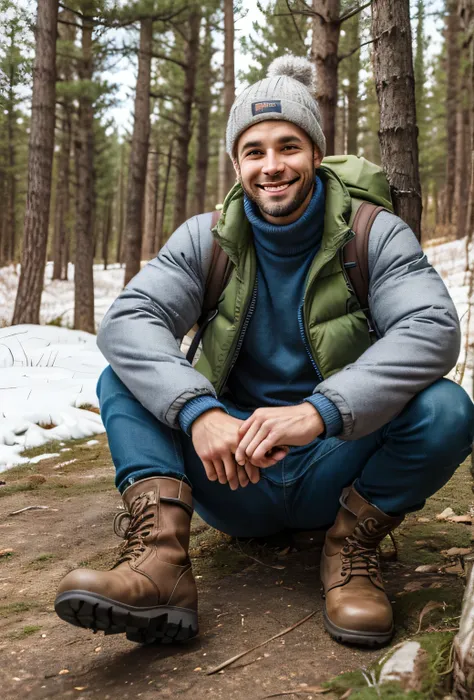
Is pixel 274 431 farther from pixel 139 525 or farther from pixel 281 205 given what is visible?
pixel 281 205

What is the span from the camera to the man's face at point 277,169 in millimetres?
2463

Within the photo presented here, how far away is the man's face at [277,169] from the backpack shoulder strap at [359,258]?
257mm

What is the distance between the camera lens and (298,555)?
2.72 m

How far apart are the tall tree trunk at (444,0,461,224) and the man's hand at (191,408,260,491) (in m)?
19.7

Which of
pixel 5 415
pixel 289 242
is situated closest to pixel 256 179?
pixel 289 242

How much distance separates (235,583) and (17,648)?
0.79 m

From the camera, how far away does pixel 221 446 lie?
195cm

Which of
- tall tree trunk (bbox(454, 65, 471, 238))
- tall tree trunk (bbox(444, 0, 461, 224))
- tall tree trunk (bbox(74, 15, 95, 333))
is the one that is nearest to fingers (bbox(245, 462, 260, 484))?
tall tree trunk (bbox(74, 15, 95, 333))

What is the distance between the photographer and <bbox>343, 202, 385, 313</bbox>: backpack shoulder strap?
7.73ft

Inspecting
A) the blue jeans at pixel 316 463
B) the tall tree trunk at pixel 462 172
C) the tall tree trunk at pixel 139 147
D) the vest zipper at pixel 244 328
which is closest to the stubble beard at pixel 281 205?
the vest zipper at pixel 244 328

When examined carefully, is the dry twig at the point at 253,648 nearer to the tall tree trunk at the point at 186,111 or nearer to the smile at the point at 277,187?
the smile at the point at 277,187

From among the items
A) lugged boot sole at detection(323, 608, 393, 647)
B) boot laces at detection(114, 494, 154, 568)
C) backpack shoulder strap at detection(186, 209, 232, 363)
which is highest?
backpack shoulder strap at detection(186, 209, 232, 363)

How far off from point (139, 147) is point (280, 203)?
36.2 ft

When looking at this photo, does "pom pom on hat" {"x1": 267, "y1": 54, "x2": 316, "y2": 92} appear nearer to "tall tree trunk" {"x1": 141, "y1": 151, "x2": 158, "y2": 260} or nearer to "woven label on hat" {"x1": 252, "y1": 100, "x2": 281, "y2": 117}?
"woven label on hat" {"x1": 252, "y1": 100, "x2": 281, "y2": 117}
